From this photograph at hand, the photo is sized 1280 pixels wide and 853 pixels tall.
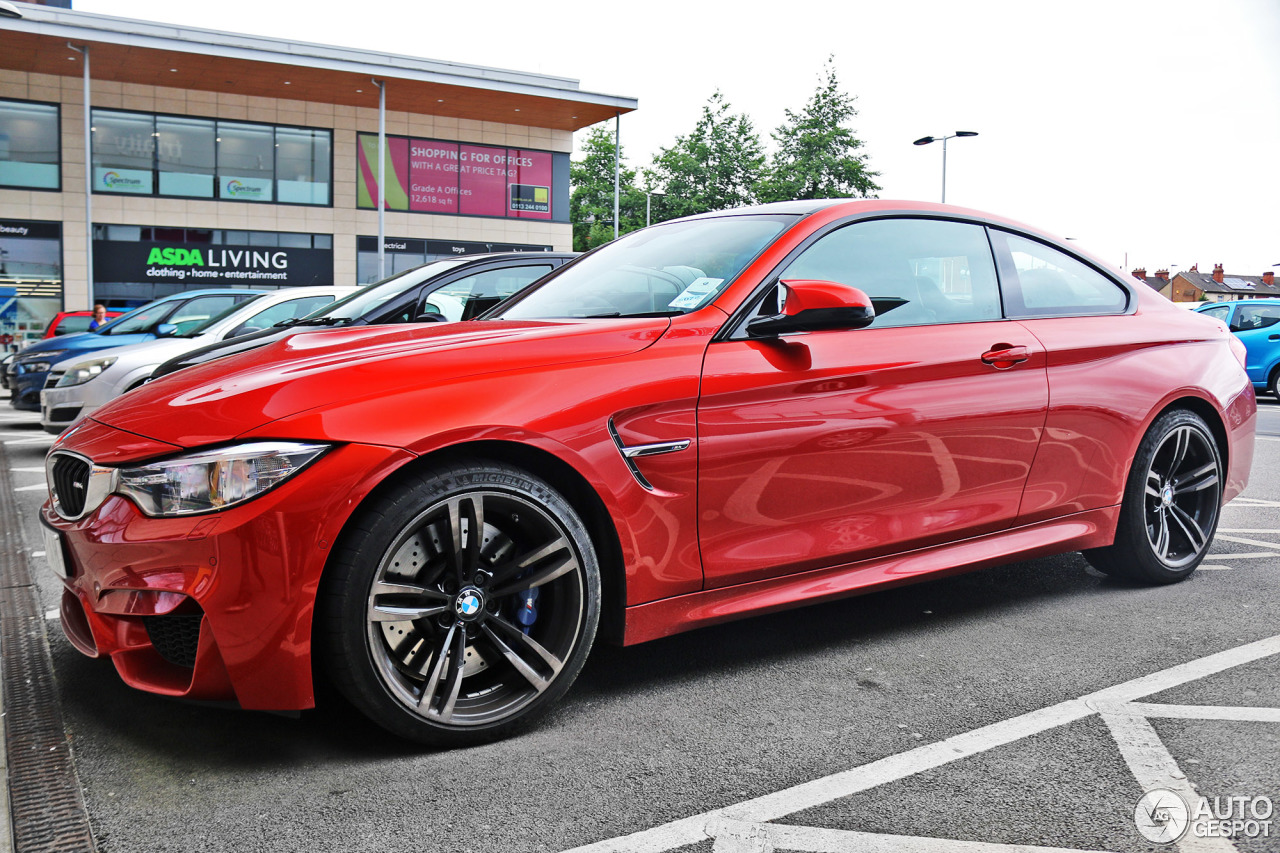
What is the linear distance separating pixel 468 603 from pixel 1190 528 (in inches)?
128

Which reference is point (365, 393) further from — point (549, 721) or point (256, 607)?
point (549, 721)

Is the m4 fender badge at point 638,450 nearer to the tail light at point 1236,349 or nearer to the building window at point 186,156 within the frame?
the tail light at point 1236,349

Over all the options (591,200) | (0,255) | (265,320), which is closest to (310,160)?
(0,255)

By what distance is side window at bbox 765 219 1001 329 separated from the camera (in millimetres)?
3365

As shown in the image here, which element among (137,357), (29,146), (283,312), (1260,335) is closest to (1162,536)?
(283,312)

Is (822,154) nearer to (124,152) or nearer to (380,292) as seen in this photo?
(124,152)

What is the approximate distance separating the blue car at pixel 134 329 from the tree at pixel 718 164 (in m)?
44.5

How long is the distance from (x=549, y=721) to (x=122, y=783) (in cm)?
106

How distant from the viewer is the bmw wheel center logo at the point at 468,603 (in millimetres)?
2586

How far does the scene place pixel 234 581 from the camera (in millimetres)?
2320

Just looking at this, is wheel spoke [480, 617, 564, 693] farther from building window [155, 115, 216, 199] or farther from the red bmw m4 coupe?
building window [155, 115, 216, 199]

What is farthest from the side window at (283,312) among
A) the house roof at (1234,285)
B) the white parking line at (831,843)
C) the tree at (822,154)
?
the house roof at (1234,285)

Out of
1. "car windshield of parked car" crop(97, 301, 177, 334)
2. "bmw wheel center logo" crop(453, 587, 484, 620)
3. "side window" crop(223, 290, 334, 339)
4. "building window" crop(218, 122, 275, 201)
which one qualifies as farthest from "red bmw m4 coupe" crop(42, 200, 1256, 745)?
"building window" crop(218, 122, 275, 201)

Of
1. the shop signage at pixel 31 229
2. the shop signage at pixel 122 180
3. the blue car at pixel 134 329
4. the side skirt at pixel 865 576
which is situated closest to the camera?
the side skirt at pixel 865 576
